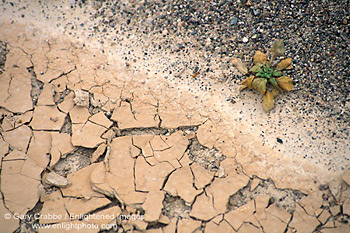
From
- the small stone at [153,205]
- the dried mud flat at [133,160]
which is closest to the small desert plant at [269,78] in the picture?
the dried mud flat at [133,160]

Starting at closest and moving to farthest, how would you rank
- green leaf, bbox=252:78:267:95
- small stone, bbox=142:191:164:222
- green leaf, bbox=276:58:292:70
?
small stone, bbox=142:191:164:222, green leaf, bbox=252:78:267:95, green leaf, bbox=276:58:292:70

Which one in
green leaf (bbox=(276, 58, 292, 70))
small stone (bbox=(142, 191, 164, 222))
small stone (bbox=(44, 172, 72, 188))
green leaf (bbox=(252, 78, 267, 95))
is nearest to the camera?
small stone (bbox=(142, 191, 164, 222))

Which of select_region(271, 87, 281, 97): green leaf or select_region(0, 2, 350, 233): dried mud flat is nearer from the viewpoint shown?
select_region(0, 2, 350, 233): dried mud flat

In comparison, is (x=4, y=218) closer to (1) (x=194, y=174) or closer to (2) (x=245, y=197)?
(1) (x=194, y=174)

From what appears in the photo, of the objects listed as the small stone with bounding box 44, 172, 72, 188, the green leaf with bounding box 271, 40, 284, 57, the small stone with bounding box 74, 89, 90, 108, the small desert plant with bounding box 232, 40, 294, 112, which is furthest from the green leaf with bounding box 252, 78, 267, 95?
the small stone with bounding box 44, 172, 72, 188

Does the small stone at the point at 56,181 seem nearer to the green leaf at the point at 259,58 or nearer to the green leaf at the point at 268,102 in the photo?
the green leaf at the point at 268,102

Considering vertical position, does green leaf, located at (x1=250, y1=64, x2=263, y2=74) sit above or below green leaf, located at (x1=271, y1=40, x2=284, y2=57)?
below

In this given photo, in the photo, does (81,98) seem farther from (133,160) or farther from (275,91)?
(275,91)

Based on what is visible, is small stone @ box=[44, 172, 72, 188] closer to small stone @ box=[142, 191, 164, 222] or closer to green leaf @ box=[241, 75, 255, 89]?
small stone @ box=[142, 191, 164, 222]
